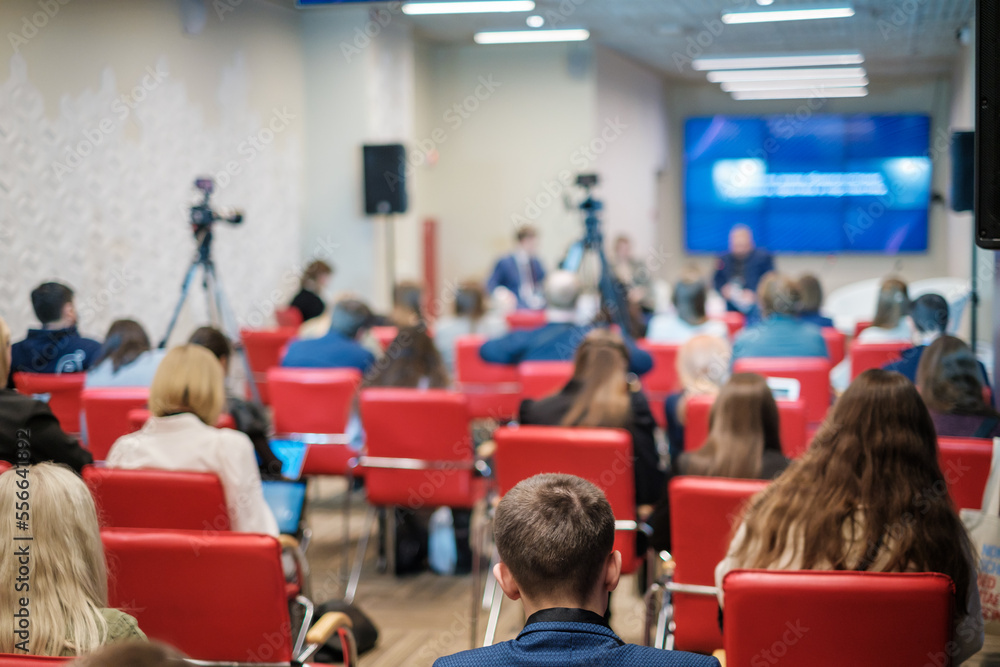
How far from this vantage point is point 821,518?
2.21 metres

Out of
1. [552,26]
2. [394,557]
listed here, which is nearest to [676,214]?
[552,26]

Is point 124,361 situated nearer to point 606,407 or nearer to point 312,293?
point 606,407

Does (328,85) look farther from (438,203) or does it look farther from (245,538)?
(245,538)

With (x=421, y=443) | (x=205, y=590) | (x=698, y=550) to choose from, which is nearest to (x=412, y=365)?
(x=421, y=443)

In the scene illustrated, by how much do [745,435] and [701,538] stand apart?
390 millimetres

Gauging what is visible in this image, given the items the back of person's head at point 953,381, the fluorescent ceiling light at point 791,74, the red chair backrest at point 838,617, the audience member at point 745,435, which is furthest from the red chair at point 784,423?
the fluorescent ceiling light at point 791,74

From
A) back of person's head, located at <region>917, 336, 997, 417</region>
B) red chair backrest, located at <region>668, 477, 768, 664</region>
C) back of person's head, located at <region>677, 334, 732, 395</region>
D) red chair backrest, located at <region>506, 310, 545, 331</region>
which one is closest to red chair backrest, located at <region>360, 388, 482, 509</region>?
back of person's head, located at <region>677, 334, 732, 395</region>

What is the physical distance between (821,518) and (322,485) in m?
4.71

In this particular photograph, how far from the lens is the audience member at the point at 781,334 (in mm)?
5332

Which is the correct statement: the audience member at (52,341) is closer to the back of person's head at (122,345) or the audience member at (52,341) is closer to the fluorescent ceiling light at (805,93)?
the back of person's head at (122,345)

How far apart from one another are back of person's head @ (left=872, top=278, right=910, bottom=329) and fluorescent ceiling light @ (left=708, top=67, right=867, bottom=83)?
25.4 ft

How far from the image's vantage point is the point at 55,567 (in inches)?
69.6

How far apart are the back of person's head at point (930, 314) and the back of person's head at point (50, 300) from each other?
3.93 meters

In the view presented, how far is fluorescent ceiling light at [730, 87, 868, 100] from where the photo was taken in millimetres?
14250
